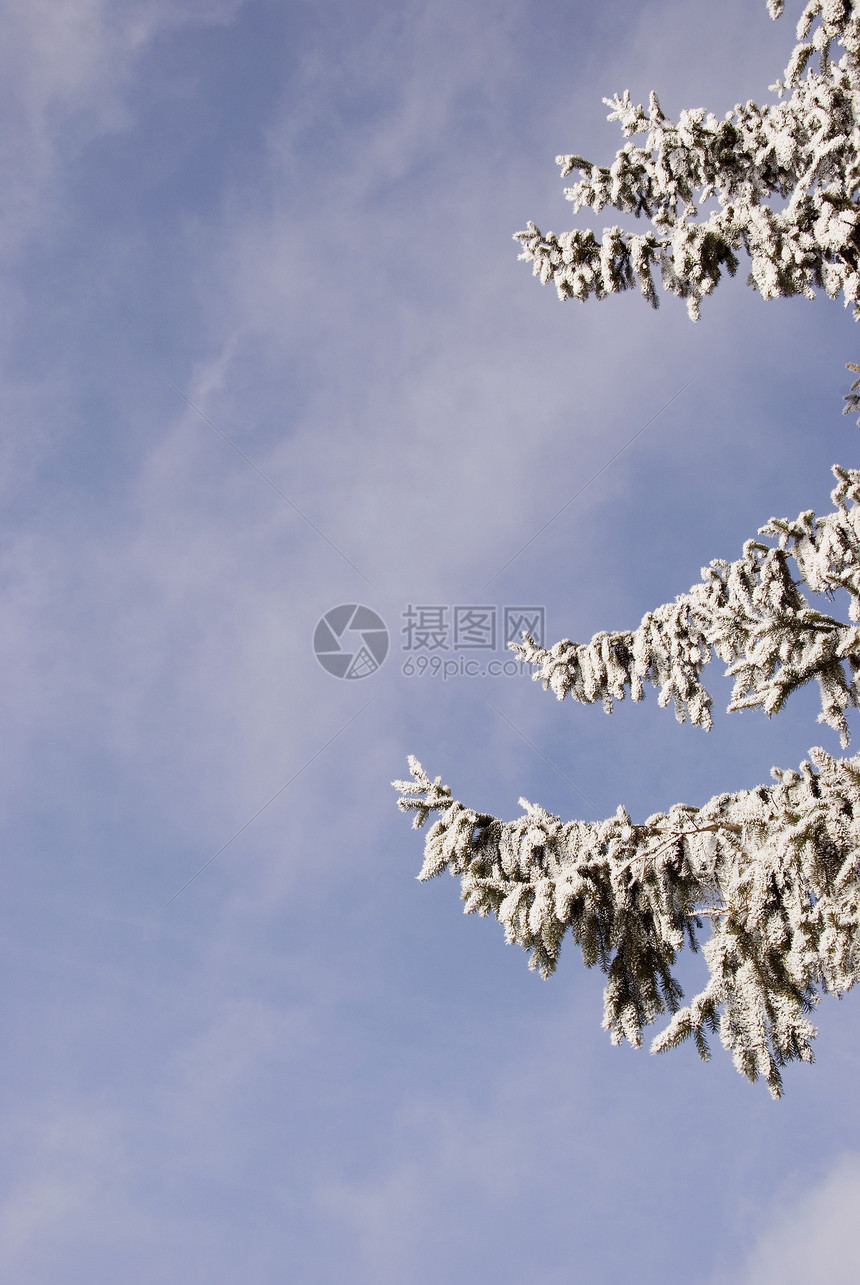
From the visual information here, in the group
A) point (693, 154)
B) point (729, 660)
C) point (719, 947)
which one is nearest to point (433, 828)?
point (719, 947)

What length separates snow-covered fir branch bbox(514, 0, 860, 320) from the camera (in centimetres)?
674

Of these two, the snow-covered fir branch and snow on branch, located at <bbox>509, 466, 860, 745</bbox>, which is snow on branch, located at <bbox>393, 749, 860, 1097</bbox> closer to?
snow on branch, located at <bbox>509, 466, 860, 745</bbox>

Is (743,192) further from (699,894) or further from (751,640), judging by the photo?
(699,894)

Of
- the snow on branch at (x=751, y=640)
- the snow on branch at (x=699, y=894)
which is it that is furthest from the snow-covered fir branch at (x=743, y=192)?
the snow on branch at (x=699, y=894)

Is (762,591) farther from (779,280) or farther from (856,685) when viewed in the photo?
(779,280)

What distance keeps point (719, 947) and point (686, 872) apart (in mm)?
1044

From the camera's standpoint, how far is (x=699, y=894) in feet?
20.3

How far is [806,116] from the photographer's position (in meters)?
6.93

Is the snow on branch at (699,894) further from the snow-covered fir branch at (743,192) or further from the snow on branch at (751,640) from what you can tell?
the snow-covered fir branch at (743,192)

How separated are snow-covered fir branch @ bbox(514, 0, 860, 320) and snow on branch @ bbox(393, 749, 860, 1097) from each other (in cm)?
440

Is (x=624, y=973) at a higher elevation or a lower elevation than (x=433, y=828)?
lower

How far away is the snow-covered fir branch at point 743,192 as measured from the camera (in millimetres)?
6738

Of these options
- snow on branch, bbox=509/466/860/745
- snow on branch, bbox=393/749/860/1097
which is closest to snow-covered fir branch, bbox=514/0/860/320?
snow on branch, bbox=509/466/860/745

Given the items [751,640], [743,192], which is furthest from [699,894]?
[743,192]
